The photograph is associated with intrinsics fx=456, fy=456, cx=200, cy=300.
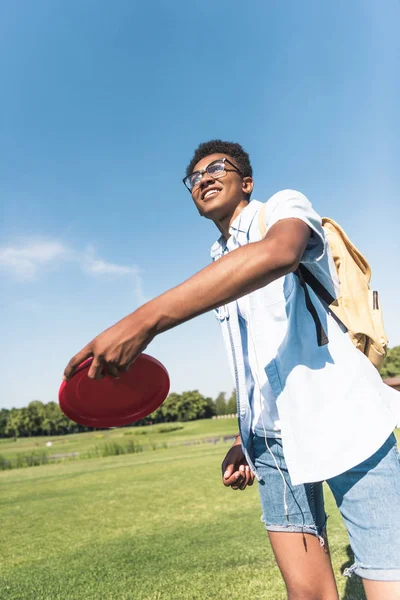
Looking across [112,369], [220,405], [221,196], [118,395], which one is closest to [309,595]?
[118,395]

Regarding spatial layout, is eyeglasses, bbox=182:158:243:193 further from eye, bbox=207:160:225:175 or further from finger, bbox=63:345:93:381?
finger, bbox=63:345:93:381

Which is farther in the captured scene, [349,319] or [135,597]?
[135,597]

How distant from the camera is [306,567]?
2025 millimetres

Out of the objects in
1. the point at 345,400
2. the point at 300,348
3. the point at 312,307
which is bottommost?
the point at 345,400

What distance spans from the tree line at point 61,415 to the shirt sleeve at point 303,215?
9208 cm

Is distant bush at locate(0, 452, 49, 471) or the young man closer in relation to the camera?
the young man

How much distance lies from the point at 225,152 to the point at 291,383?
4.88 ft

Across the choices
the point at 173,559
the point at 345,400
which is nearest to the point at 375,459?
the point at 345,400

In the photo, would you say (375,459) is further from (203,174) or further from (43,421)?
(43,421)

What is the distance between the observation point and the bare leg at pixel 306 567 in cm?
202

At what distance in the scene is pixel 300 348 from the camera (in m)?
1.74

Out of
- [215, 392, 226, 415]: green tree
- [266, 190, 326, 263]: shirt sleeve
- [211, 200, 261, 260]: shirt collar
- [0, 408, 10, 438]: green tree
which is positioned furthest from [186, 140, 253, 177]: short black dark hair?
[0, 408, 10, 438]: green tree

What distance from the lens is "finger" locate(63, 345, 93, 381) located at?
1.25m

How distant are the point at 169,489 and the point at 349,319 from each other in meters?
9.51
